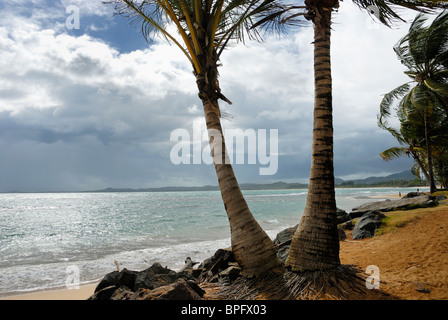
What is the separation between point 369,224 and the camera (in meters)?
8.80

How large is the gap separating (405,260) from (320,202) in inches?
94.0

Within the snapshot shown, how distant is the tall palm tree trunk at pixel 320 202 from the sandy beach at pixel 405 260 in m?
0.86

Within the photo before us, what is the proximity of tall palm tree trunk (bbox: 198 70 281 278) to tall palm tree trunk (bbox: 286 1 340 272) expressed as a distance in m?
0.45

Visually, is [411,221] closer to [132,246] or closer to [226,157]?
[226,157]

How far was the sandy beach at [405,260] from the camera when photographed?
396 centimetres

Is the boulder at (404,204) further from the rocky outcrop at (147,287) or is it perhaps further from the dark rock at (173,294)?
the dark rock at (173,294)

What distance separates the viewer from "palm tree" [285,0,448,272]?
4.37 metres

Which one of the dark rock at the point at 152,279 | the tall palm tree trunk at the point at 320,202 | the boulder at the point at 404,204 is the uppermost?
the tall palm tree trunk at the point at 320,202

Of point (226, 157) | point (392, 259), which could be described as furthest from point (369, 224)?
point (226, 157)

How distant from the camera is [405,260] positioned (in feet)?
17.3

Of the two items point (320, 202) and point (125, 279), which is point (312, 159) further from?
point (125, 279)

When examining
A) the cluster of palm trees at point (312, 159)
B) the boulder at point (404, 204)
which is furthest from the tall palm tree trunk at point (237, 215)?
the boulder at point (404, 204)

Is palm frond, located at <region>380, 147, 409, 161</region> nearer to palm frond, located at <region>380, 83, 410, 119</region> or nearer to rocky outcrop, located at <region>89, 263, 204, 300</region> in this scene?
palm frond, located at <region>380, 83, 410, 119</region>

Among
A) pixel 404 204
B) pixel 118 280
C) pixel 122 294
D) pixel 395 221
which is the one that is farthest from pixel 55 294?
pixel 404 204
